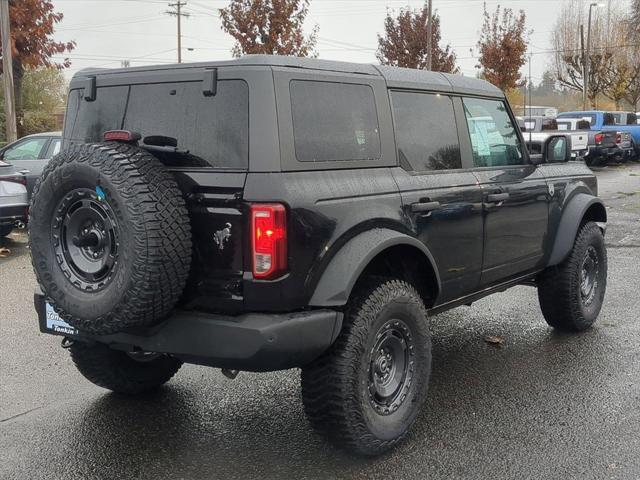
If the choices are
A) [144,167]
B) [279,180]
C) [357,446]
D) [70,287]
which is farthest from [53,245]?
[357,446]

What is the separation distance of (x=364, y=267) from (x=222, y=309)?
0.71 m

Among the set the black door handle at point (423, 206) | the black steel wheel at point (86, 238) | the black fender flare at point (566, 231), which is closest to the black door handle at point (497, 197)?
the black door handle at point (423, 206)

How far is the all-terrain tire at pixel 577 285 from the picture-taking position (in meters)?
5.43

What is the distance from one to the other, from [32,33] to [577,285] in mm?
16843

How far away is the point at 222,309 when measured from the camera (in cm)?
318

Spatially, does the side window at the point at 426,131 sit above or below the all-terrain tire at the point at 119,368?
above

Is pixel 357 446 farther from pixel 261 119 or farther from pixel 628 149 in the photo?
pixel 628 149

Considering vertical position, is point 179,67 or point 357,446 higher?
point 179,67

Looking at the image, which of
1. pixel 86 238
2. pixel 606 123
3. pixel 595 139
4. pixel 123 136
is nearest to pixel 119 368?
pixel 86 238

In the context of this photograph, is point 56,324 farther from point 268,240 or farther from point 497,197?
point 497,197

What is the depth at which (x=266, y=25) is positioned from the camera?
71.8 feet

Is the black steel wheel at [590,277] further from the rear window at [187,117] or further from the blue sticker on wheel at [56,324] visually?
the blue sticker on wheel at [56,324]

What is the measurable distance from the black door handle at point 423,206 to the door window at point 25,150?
9.15 m

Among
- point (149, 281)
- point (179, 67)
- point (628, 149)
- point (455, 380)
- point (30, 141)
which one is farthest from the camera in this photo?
point (628, 149)
